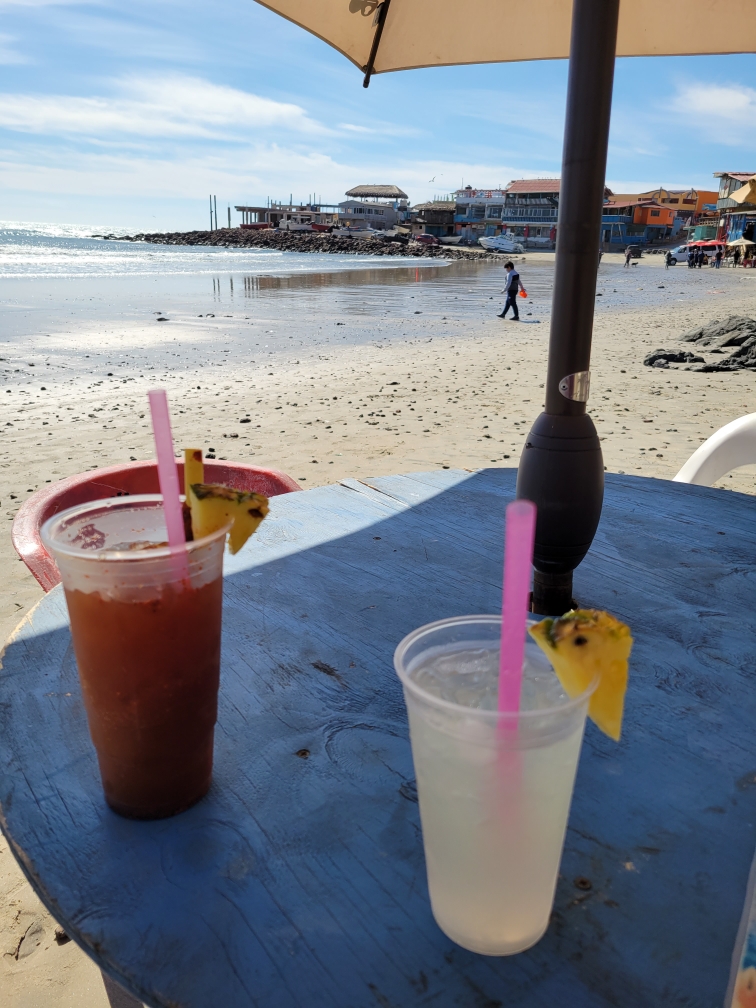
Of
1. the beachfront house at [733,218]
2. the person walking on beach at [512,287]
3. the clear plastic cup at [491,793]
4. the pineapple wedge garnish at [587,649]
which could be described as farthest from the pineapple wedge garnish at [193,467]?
the beachfront house at [733,218]

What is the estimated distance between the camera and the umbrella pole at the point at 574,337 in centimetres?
112

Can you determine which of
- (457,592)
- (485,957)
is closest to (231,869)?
(485,957)

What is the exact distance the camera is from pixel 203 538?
75cm

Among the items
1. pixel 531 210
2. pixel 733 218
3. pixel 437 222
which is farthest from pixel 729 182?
pixel 437 222

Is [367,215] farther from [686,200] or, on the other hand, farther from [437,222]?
[686,200]

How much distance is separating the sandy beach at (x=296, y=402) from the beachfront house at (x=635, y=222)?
61.6 meters

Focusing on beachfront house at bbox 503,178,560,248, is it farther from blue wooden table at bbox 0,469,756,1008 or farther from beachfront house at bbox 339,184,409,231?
blue wooden table at bbox 0,469,756,1008

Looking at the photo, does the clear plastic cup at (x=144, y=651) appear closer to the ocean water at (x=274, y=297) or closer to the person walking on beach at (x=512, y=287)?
the ocean water at (x=274, y=297)

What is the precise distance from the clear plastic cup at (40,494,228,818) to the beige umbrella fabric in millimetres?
2130

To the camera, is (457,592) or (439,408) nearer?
Result: (457,592)

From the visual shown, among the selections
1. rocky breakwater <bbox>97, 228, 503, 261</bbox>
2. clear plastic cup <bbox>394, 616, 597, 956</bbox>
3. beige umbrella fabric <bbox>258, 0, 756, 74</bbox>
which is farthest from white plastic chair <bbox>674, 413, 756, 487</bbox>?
rocky breakwater <bbox>97, 228, 503, 261</bbox>

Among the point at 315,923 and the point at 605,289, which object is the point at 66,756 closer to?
the point at 315,923

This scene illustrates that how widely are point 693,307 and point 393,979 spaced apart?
773 inches

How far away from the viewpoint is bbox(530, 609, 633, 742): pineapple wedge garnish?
575mm
